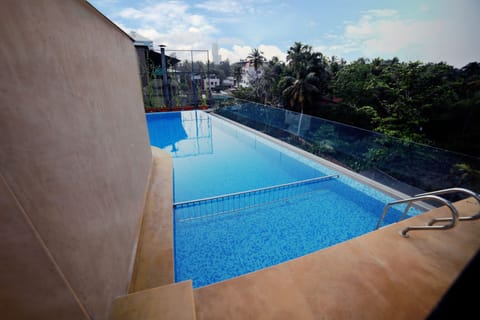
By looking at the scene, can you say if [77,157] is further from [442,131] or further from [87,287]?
[442,131]

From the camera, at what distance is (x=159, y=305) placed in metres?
1.64

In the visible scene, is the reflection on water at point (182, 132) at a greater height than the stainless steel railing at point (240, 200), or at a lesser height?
greater

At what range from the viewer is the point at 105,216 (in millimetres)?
2008

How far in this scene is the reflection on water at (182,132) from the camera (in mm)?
8305

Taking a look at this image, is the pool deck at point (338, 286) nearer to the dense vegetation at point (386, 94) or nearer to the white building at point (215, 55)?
the dense vegetation at point (386, 94)

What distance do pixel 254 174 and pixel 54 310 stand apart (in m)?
5.34

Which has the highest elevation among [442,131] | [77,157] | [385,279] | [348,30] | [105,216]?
[348,30]

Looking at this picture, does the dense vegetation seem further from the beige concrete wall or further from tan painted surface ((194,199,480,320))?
the beige concrete wall

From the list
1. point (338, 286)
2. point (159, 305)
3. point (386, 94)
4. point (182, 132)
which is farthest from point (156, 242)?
point (386, 94)

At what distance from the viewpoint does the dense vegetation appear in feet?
52.4

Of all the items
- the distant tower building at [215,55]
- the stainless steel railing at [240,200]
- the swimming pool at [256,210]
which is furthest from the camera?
the distant tower building at [215,55]

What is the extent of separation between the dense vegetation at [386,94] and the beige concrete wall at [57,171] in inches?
811

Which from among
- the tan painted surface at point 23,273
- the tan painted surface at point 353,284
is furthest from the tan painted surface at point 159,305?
the tan painted surface at point 23,273

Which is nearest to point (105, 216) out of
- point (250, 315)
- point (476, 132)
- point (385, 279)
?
point (250, 315)
